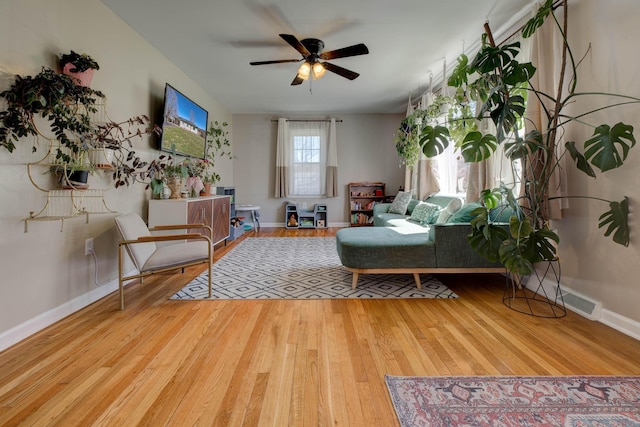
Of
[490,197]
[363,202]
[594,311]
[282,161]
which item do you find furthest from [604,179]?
[282,161]

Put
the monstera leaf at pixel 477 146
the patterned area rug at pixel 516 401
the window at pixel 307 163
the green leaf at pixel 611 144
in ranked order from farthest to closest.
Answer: the window at pixel 307 163 → the monstera leaf at pixel 477 146 → the green leaf at pixel 611 144 → the patterned area rug at pixel 516 401

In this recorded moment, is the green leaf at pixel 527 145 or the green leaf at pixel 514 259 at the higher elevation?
the green leaf at pixel 527 145

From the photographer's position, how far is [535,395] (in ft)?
4.09

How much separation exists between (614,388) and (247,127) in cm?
664

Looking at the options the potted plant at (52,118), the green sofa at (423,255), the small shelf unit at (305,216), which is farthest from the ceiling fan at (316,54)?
the small shelf unit at (305,216)

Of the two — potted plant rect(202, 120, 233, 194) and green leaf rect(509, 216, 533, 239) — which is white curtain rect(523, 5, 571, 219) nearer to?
green leaf rect(509, 216, 533, 239)

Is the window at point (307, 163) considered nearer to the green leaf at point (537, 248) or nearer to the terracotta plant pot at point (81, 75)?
the terracotta plant pot at point (81, 75)

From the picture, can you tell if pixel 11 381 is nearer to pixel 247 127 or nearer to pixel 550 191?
pixel 550 191

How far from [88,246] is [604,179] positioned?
3987 millimetres

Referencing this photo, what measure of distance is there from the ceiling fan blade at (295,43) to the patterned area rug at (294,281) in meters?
2.39

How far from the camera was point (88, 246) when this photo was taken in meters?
2.30

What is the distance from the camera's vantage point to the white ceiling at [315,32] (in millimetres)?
2570

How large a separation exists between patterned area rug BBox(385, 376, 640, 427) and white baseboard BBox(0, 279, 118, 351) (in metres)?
2.22

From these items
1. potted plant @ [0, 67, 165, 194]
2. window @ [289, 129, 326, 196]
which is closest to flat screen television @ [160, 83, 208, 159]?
potted plant @ [0, 67, 165, 194]
